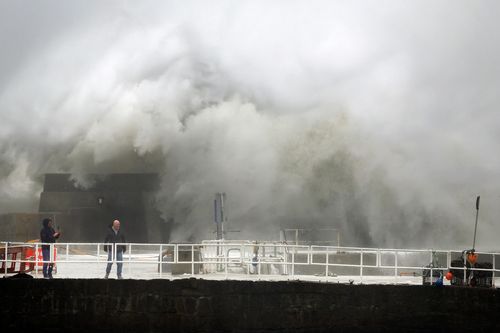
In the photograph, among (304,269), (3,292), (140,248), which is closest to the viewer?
(3,292)

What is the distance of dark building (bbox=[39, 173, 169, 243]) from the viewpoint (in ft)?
87.9

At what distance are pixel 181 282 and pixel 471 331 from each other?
566 cm

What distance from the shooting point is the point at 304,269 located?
72.3 ft

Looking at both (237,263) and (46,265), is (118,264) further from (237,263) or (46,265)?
(237,263)

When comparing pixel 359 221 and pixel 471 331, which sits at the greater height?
pixel 359 221

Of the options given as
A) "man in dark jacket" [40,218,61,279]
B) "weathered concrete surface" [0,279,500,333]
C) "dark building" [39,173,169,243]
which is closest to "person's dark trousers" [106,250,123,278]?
"weathered concrete surface" [0,279,500,333]

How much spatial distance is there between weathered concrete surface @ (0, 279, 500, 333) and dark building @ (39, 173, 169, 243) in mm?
10920

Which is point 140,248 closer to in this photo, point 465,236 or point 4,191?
point 4,191

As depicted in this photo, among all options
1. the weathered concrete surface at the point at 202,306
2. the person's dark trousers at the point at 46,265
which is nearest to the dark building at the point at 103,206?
the person's dark trousers at the point at 46,265

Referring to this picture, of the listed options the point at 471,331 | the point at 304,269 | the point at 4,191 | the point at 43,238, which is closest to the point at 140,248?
the point at 4,191

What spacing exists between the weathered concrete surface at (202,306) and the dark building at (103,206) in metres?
10.9

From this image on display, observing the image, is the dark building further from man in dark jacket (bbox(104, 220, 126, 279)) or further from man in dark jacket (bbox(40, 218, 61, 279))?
man in dark jacket (bbox(104, 220, 126, 279))

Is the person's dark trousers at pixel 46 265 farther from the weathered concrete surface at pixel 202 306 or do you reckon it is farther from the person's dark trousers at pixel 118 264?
the person's dark trousers at pixel 118 264

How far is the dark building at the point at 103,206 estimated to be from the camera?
26.8 metres
